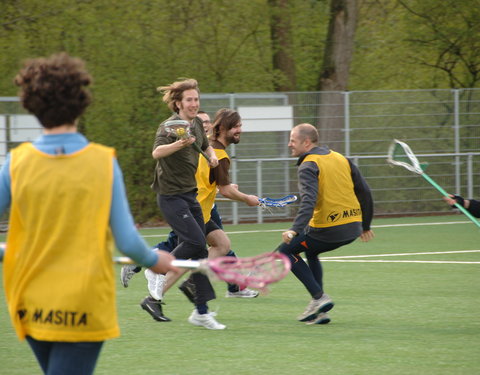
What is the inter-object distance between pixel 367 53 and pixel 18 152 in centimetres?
1877

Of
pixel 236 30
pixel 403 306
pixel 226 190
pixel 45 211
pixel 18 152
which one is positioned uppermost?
pixel 236 30

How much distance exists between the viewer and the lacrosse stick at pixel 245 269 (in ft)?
11.2

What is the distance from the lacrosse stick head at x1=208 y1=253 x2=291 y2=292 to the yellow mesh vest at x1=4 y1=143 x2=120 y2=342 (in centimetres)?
44

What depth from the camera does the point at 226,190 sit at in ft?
26.7

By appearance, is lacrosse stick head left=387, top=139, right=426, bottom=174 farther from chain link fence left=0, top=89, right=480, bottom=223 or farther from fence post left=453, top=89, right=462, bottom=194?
fence post left=453, top=89, right=462, bottom=194

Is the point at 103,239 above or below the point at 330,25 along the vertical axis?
below

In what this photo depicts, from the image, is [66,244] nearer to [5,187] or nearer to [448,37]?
[5,187]

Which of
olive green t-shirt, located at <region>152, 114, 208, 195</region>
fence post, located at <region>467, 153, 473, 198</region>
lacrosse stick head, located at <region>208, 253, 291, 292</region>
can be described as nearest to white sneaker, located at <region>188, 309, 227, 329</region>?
olive green t-shirt, located at <region>152, 114, 208, 195</region>

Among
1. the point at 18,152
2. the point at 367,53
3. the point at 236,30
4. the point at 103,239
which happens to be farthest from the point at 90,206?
the point at 367,53

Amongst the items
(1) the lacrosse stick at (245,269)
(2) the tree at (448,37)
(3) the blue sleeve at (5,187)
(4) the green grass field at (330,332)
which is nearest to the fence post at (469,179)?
(2) the tree at (448,37)

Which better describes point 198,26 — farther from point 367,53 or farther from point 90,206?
point 90,206

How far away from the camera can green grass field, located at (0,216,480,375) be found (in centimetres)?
589

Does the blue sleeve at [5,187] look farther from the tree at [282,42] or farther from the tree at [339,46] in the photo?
the tree at [339,46]

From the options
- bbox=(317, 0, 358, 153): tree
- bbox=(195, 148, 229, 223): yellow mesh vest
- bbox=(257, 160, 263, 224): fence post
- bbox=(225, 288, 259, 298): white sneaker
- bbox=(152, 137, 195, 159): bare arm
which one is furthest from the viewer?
bbox=(317, 0, 358, 153): tree
